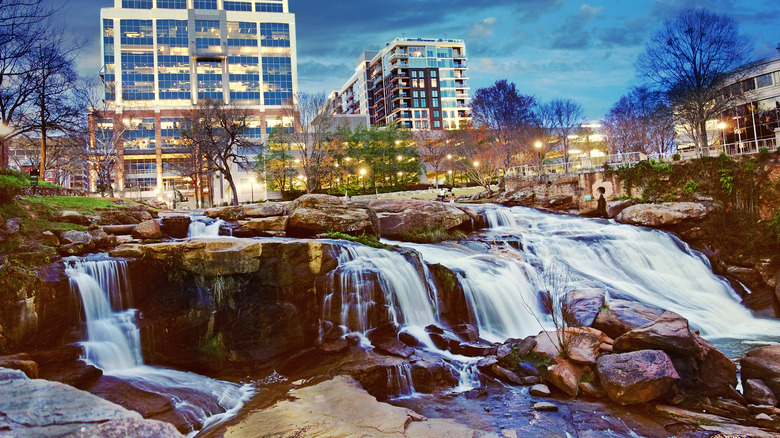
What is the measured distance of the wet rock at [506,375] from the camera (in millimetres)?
10795

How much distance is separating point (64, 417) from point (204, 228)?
17.7 meters

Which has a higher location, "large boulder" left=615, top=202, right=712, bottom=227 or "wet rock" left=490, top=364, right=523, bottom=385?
"large boulder" left=615, top=202, right=712, bottom=227

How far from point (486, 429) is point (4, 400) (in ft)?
24.8

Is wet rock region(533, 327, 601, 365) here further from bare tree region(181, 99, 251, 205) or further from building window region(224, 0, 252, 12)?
building window region(224, 0, 252, 12)

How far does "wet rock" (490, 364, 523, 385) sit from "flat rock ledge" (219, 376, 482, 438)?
2927 millimetres

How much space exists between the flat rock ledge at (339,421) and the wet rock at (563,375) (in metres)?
2.97

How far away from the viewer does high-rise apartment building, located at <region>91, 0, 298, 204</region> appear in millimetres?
85125

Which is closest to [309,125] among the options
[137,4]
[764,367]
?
[764,367]

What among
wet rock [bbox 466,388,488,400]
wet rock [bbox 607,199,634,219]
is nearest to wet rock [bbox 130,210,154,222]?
wet rock [bbox 466,388,488,400]

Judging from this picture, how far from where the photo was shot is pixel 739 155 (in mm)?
26469

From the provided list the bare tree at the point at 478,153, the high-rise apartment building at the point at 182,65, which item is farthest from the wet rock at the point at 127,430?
the high-rise apartment building at the point at 182,65

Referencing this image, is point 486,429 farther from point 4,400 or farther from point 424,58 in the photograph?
point 424,58

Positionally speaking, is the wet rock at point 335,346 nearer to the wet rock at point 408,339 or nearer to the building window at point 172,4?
the wet rock at point 408,339

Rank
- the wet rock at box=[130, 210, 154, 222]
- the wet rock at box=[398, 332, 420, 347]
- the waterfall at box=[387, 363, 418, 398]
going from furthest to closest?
the wet rock at box=[130, 210, 154, 222] → the wet rock at box=[398, 332, 420, 347] → the waterfall at box=[387, 363, 418, 398]
